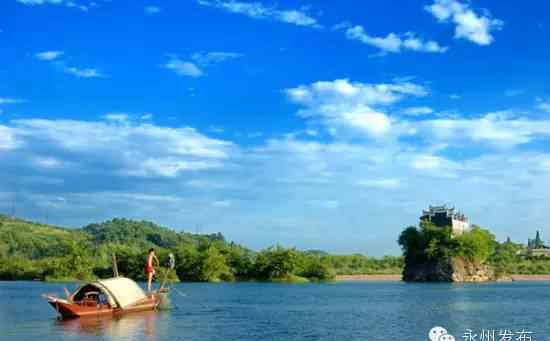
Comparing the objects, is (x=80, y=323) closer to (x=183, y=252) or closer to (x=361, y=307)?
(x=361, y=307)

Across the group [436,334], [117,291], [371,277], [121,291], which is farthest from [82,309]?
[371,277]

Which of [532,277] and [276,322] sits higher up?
[532,277]

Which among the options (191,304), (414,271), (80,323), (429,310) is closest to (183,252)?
(414,271)

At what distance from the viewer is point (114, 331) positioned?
1266 inches

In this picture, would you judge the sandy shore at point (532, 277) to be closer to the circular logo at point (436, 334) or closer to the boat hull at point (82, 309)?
the boat hull at point (82, 309)

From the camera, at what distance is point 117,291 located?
39938mm

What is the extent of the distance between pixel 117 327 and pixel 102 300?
298 inches

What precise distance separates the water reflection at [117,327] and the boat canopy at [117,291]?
35.1 inches

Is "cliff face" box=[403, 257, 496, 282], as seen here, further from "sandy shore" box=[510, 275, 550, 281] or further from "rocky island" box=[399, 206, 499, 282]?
"sandy shore" box=[510, 275, 550, 281]

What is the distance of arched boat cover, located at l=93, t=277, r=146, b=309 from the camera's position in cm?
3941

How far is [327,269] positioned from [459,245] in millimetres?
26693

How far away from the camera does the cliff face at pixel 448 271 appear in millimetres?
125394

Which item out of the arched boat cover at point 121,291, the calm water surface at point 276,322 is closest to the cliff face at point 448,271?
the calm water surface at point 276,322

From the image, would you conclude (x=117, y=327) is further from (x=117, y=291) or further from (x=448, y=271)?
(x=448, y=271)
